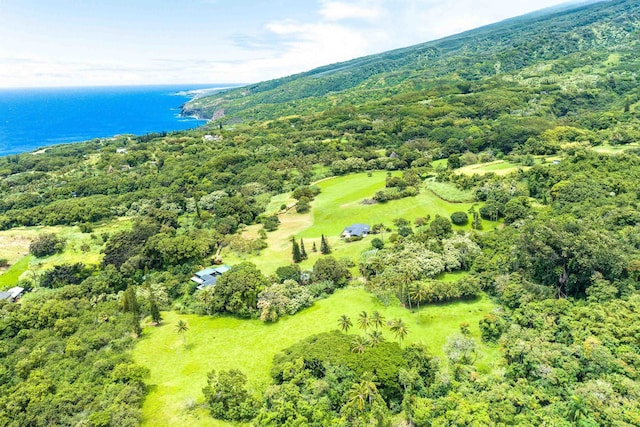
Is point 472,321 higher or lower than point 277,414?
lower

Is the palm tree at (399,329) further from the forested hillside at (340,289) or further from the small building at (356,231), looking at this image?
the small building at (356,231)

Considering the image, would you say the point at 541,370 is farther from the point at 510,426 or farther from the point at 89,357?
the point at 89,357

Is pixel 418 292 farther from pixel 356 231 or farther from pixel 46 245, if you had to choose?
pixel 46 245

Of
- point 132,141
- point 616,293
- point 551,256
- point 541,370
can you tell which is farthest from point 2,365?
point 132,141

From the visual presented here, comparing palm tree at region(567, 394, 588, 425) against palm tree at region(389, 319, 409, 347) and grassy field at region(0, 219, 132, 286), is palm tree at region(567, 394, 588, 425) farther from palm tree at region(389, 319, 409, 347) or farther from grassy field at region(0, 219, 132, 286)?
grassy field at region(0, 219, 132, 286)

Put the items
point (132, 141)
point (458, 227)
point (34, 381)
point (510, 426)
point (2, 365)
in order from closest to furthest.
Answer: point (510, 426), point (34, 381), point (2, 365), point (458, 227), point (132, 141)

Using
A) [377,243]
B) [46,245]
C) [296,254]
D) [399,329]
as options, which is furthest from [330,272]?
[46,245]

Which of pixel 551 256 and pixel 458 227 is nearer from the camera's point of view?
pixel 551 256
